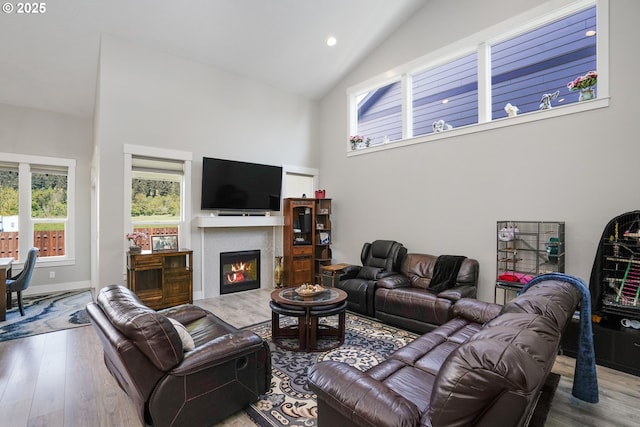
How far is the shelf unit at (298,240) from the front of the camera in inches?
238

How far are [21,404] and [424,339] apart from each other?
3.25 m

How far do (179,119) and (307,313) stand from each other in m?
3.96

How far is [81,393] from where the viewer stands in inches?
99.3

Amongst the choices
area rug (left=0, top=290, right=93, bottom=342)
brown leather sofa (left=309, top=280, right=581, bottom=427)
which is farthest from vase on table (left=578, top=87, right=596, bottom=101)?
area rug (left=0, top=290, right=93, bottom=342)

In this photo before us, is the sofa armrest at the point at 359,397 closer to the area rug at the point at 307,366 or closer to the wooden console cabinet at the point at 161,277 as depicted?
the area rug at the point at 307,366

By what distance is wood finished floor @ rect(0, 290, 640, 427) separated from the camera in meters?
Result: 2.19

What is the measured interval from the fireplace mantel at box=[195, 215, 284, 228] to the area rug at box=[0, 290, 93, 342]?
2.10 m

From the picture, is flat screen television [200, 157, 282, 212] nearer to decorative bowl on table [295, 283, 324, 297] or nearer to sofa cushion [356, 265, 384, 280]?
sofa cushion [356, 265, 384, 280]

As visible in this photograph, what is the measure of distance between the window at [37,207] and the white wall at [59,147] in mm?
142

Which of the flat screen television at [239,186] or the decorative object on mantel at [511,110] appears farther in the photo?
the flat screen television at [239,186]

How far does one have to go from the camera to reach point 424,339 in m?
2.54

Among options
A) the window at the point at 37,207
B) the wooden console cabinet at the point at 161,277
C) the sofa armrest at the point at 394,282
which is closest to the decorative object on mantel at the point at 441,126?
the sofa armrest at the point at 394,282

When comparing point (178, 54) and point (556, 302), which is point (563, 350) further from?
point (178, 54)

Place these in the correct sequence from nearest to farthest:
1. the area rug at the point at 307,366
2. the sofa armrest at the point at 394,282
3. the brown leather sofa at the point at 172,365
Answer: the brown leather sofa at the point at 172,365
the area rug at the point at 307,366
the sofa armrest at the point at 394,282
